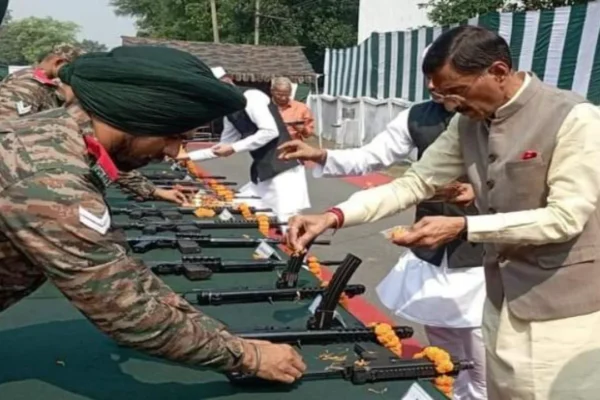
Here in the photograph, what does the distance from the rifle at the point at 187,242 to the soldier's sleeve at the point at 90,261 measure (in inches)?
64.7

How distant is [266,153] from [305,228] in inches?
121

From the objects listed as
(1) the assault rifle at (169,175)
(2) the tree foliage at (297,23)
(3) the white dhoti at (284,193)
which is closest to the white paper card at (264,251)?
(3) the white dhoti at (284,193)

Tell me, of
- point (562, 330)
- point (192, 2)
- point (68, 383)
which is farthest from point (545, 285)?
point (192, 2)

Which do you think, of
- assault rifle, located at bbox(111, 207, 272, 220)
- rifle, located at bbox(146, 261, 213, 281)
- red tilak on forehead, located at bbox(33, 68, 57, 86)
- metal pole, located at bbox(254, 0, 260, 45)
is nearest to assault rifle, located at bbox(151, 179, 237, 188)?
assault rifle, located at bbox(111, 207, 272, 220)

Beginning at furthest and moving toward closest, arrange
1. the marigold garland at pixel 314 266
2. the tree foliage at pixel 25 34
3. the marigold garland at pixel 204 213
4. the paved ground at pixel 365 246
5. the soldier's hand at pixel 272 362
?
the tree foliage at pixel 25 34
the paved ground at pixel 365 246
the marigold garland at pixel 204 213
the marigold garland at pixel 314 266
the soldier's hand at pixel 272 362

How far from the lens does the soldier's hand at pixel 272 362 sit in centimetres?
179

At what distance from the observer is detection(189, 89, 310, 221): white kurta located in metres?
5.07

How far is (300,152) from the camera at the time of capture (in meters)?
2.81

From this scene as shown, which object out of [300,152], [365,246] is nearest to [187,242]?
[300,152]

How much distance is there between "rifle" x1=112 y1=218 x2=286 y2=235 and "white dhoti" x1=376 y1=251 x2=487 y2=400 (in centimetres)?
102

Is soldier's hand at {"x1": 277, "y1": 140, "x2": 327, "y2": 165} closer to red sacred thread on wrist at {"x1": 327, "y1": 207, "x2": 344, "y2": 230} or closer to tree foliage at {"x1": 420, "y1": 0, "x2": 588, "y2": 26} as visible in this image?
red sacred thread on wrist at {"x1": 327, "y1": 207, "x2": 344, "y2": 230}

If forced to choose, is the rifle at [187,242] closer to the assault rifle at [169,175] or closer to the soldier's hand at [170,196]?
the soldier's hand at [170,196]

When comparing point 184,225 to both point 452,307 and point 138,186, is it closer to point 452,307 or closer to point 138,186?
point 138,186

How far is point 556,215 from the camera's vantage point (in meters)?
1.82
